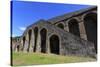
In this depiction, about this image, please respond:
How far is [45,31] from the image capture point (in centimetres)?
307

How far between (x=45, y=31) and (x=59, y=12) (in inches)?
12.5

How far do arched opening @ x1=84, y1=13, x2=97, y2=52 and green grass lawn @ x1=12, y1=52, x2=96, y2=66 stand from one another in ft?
1.03

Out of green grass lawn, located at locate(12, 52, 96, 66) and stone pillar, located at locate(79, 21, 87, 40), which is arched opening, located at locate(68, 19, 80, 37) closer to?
stone pillar, located at locate(79, 21, 87, 40)

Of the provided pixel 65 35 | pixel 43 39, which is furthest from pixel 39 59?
pixel 65 35

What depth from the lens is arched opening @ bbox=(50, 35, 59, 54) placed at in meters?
3.06

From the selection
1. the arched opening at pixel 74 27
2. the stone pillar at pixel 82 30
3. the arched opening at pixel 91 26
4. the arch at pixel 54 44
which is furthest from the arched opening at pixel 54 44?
the arched opening at pixel 91 26

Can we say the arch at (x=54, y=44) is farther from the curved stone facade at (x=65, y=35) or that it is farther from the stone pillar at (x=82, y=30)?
the stone pillar at (x=82, y=30)

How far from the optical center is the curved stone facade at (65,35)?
2984mm

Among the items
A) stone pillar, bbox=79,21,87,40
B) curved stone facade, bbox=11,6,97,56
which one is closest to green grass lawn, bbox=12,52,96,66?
curved stone facade, bbox=11,6,97,56

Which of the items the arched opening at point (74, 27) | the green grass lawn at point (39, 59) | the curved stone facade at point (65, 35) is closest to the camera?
the green grass lawn at point (39, 59)

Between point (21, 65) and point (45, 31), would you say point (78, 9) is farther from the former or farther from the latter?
point (21, 65)

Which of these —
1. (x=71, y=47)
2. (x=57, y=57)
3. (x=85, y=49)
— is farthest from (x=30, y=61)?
(x=85, y=49)

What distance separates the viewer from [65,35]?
10.4 feet

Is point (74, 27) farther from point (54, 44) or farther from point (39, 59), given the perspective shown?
point (39, 59)
